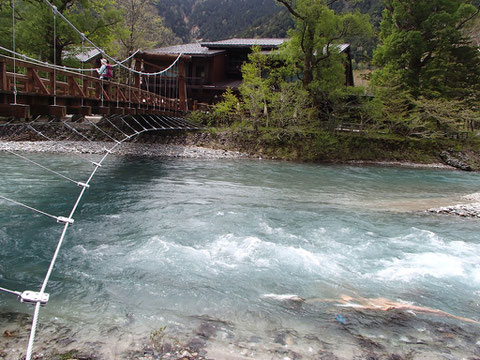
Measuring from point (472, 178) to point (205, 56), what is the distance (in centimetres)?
1712

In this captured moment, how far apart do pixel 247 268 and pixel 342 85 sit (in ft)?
53.0

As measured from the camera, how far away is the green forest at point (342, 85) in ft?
58.3

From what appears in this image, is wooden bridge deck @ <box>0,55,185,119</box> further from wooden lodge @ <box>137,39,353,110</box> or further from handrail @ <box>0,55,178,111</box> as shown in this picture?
wooden lodge @ <box>137,39,353,110</box>

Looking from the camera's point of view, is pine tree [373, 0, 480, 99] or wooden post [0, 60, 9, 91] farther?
pine tree [373, 0, 480, 99]

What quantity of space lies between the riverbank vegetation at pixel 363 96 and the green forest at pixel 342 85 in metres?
0.06

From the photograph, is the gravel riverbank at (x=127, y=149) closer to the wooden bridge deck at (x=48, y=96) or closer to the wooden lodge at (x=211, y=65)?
the wooden bridge deck at (x=48, y=96)

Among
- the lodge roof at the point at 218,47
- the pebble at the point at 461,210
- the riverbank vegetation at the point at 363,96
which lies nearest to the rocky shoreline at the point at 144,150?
the riverbank vegetation at the point at 363,96

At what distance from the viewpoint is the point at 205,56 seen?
2422 cm

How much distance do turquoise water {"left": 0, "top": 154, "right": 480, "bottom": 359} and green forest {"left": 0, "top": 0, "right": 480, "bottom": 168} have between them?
358 inches

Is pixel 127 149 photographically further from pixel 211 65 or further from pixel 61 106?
pixel 61 106

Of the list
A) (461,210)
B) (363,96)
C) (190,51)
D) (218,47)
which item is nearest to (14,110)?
(461,210)

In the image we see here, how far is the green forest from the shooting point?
17766mm

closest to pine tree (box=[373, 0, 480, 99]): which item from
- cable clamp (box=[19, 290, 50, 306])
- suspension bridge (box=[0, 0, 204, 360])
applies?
suspension bridge (box=[0, 0, 204, 360])

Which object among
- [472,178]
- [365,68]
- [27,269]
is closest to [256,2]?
[365,68]
